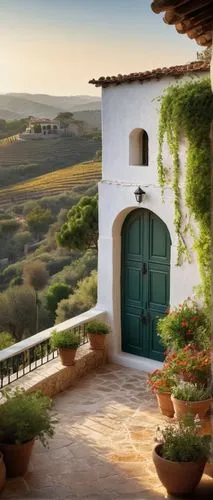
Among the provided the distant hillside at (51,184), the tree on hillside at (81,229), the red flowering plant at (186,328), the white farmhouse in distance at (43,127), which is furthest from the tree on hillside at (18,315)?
the red flowering plant at (186,328)

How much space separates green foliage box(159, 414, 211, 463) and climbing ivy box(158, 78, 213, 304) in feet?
10.2

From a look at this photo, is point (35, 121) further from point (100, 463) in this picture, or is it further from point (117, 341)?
point (100, 463)

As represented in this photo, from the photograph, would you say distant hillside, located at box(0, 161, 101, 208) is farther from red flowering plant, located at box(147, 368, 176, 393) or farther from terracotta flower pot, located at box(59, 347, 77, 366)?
red flowering plant, located at box(147, 368, 176, 393)

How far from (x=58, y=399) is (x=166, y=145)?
4.34m

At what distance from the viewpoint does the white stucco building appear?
34.6 feet

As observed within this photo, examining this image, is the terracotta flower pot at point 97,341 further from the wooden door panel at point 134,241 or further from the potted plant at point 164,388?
the potted plant at point 164,388

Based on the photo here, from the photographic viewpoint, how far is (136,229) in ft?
37.1

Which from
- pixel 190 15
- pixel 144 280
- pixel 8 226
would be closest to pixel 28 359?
pixel 144 280

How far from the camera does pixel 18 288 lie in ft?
90.0

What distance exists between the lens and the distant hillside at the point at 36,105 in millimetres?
31734

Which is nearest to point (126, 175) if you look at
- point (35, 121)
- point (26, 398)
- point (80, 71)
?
point (26, 398)

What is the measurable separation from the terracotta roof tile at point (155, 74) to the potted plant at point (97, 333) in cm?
417

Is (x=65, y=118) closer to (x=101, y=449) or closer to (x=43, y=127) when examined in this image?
(x=43, y=127)

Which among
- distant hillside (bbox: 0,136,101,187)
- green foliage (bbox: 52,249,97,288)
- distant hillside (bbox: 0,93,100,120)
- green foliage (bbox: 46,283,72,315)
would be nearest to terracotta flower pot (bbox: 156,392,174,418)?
green foliage (bbox: 46,283,72,315)
